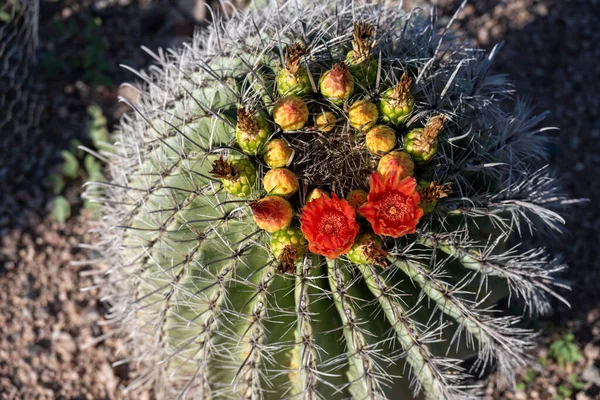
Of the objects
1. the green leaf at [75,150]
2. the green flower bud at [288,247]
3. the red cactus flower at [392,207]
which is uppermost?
the green leaf at [75,150]

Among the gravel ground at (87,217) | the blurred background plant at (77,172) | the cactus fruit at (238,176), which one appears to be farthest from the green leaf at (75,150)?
the cactus fruit at (238,176)

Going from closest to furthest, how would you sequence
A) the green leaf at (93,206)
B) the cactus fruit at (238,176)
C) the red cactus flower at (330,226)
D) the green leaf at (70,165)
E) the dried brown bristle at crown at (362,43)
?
the red cactus flower at (330,226) < the cactus fruit at (238,176) < the dried brown bristle at crown at (362,43) < the green leaf at (93,206) < the green leaf at (70,165)

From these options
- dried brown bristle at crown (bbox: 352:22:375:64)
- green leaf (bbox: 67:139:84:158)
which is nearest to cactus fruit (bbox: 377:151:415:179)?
dried brown bristle at crown (bbox: 352:22:375:64)

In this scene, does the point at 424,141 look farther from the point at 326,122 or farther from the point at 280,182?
the point at 280,182

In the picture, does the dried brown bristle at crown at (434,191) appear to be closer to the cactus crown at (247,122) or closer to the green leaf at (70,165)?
the cactus crown at (247,122)

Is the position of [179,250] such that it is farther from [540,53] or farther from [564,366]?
[540,53]

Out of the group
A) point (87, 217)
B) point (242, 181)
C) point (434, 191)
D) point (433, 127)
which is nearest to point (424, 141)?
point (433, 127)

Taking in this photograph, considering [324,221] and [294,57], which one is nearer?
[324,221]
